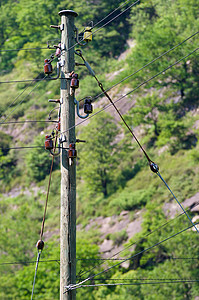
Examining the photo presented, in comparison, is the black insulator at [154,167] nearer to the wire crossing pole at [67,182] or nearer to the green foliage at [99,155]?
the wire crossing pole at [67,182]

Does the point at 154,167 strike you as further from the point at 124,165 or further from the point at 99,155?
the point at 124,165

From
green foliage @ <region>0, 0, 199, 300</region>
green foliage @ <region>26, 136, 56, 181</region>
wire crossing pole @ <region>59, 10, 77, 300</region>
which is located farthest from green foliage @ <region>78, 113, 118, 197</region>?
wire crossing pole @ <region>59, 10, 77, 300</region>

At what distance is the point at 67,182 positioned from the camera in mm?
8039

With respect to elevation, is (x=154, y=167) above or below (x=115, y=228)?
below

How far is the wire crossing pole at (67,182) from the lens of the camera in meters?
7.77

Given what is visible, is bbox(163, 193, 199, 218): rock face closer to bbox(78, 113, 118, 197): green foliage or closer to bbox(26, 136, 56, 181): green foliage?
bbox(78, 113, 118, 197): green foliage

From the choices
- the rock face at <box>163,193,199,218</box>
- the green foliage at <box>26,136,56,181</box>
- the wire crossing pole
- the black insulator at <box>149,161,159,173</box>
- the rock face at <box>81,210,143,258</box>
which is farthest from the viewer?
the green foliage at <box>26,136,56,181</box>

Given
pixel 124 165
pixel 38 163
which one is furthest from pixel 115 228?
pixel 38 163

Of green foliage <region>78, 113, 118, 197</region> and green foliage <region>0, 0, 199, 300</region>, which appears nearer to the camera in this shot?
green foliage <region>0, 0, 199, 300</region>

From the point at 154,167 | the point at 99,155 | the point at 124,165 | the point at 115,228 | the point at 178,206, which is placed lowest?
the point at 154,167

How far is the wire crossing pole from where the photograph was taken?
7773 mm

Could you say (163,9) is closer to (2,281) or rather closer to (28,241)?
(28,241)

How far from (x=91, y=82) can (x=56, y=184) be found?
10797mm

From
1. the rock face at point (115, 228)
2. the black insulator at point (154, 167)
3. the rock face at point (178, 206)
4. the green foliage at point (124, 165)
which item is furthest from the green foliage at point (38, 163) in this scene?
the black insulator at point (154, 167)
